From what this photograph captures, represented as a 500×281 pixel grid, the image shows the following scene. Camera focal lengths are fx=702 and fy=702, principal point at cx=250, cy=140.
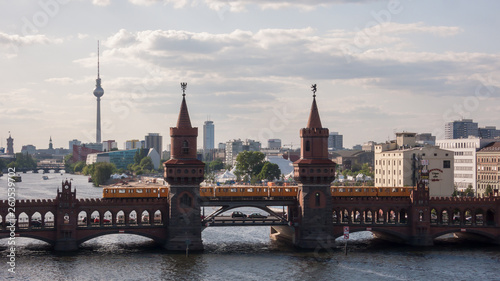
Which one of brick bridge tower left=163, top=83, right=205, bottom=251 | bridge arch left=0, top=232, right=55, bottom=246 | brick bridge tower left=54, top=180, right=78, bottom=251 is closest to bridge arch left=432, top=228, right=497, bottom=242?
brick bridge tower left=163, top=83, right=205, bottom=251

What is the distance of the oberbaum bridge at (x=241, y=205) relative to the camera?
111 m

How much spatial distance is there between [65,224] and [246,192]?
29868mm

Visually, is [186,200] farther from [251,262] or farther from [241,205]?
[251,262]

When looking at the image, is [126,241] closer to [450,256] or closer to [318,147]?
[318,147]

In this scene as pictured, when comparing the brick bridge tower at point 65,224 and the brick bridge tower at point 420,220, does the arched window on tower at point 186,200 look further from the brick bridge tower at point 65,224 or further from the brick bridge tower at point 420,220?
the brick bridge tower at point 420,220

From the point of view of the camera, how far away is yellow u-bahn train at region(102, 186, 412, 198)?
117m

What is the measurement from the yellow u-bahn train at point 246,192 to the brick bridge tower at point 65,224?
641 centimetres

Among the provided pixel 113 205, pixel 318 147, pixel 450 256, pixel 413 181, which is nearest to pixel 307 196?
pixel 318 147

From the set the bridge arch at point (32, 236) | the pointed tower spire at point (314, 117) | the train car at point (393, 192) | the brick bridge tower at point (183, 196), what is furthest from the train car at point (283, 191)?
the bridge arch at point (32, 236)

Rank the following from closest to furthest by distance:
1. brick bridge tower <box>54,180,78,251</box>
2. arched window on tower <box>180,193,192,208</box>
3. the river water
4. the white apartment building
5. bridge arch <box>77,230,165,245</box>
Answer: the river water, brick bridge tower <box>54,180,78,251</box>, bridge arch <box>77,230,165,245</box>, arched window on tower <box>180,193,192,208</box>, the white apartment building

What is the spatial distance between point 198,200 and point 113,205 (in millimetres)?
13798

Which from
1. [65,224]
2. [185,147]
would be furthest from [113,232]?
[185,147]

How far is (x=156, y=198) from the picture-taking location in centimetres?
11706

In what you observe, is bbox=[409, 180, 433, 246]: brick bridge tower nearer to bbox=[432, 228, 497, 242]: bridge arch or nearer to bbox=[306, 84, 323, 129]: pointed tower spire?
bbox=[432, 228, 497, 242]: bridge arch
